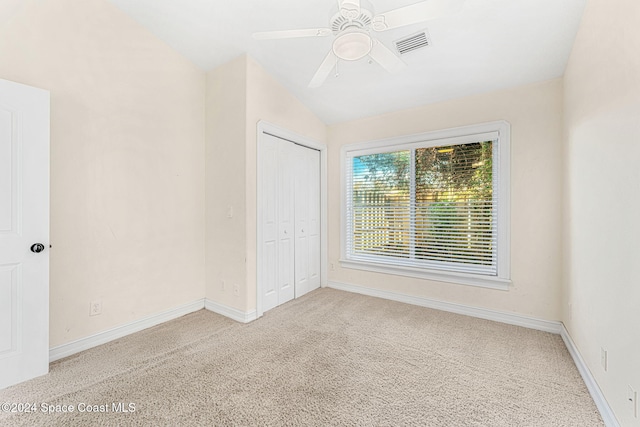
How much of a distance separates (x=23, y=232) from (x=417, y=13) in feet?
9.36

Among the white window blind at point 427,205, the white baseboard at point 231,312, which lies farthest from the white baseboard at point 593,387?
the white baseboard at point 231,312

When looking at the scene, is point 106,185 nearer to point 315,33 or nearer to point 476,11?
point 315,33

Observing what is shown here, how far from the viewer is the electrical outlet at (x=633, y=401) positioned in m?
1.27

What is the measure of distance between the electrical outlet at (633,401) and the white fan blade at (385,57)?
207cm

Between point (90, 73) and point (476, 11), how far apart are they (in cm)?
322

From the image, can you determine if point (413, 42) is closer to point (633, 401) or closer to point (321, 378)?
point (633, 401)

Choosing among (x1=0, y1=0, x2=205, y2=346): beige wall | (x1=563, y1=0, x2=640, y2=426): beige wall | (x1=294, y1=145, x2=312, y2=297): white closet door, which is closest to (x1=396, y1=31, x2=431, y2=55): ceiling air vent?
(x1=563, y1=0, x2=640, y2=426): beige wall

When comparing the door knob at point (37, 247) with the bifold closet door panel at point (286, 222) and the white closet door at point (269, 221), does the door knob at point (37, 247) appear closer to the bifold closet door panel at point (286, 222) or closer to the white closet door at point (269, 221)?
the white closet door at point (269, 221)

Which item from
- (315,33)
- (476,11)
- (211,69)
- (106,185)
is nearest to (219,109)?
(211,69)

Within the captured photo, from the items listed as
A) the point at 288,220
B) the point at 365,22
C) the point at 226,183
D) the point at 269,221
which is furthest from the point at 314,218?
the point at 365,22

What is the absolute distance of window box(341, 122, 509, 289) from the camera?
2969mm

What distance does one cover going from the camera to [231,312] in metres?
3.03

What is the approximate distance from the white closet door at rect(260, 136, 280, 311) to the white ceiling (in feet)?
2.93

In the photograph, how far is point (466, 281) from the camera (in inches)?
122
